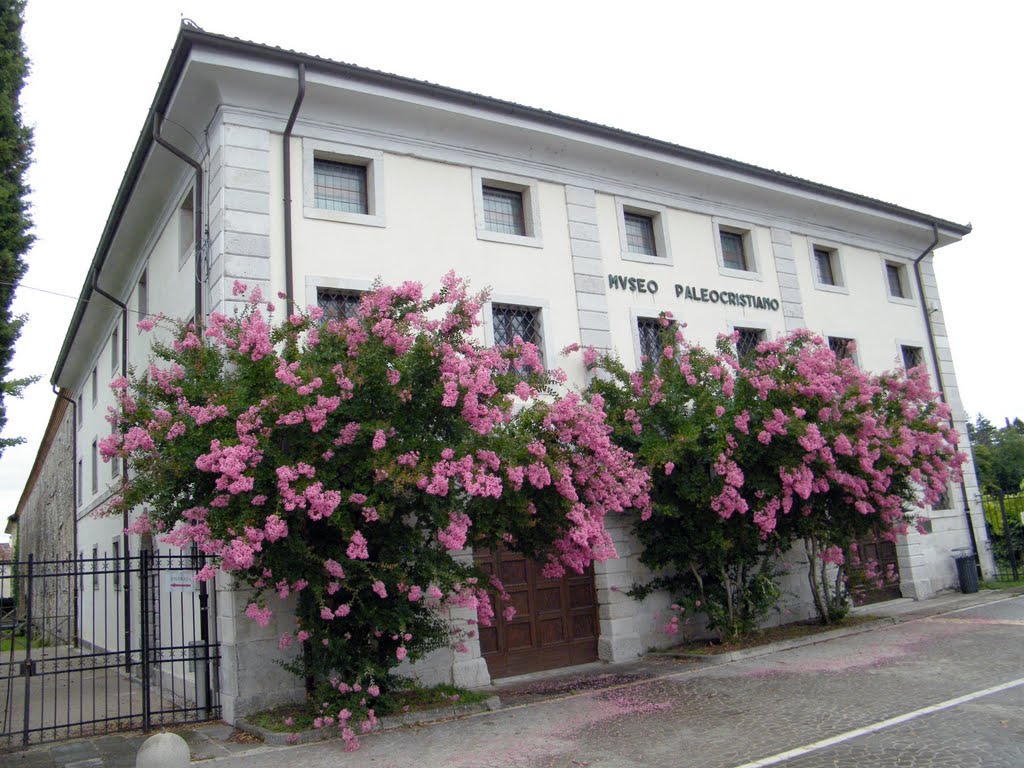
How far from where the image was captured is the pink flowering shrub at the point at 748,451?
1154 cm

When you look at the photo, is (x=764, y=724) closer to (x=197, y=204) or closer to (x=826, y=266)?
(x=197, y=204)

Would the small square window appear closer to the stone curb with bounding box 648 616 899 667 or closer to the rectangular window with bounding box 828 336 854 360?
the rectangular window with bounding box 828 336 854 360

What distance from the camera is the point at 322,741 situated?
26.7 ft

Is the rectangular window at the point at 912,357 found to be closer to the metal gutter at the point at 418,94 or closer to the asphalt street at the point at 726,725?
the metal gutter at the point at 418,94

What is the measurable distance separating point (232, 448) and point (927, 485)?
1138cm

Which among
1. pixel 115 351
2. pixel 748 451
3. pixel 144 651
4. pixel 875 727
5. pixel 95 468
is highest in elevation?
pixel 115 351

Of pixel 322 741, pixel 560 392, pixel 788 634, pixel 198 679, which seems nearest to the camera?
pixel 322 741

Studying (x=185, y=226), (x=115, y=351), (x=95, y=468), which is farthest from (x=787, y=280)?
(x=95, y=468)

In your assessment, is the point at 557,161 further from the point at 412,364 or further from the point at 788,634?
the point at 788,634

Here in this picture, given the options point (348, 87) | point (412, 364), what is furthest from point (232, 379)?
point (348, 87)

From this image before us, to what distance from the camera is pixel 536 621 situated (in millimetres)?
11766

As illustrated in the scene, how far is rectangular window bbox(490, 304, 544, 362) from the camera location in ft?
39.9

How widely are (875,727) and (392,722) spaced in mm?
4666

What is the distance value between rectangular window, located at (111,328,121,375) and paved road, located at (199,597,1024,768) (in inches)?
452
